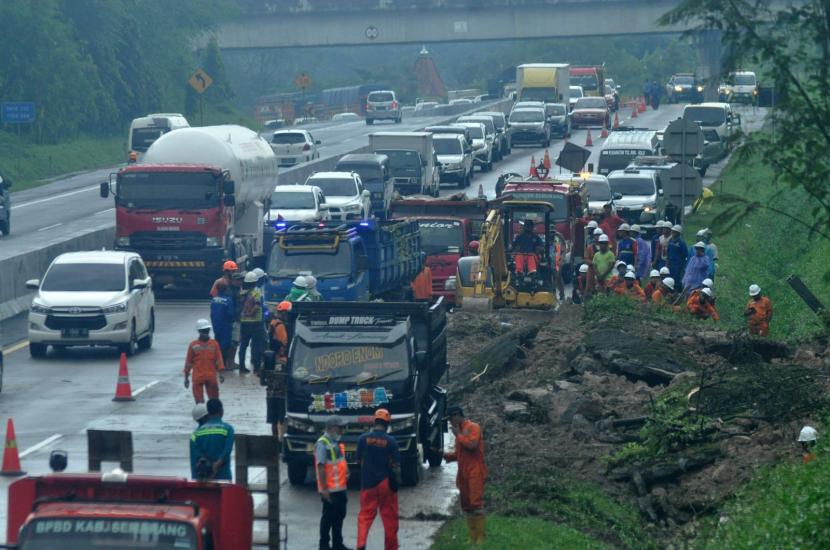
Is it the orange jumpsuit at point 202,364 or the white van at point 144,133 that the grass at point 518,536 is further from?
the white van at point 144,133

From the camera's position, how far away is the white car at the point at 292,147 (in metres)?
61.0

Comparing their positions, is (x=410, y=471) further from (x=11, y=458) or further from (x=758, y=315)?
(x=758, y=315)

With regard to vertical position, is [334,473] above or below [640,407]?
above

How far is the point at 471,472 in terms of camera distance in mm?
15617

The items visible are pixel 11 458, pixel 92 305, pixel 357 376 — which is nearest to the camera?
pixel 357 376

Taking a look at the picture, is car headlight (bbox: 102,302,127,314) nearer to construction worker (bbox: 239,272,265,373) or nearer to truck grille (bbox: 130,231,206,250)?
construction worker (bbox: 239,272,265,373)

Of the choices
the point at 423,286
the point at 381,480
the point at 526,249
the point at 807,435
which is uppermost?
the point at 807,435

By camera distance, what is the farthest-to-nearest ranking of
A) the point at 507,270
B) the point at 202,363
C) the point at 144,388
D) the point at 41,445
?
the point at 507,270, the point at 144,388, the point at 202,363, the point at 41,445

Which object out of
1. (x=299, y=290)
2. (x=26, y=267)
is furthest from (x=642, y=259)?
(x=26, y=267)

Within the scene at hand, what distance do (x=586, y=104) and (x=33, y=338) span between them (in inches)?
2247

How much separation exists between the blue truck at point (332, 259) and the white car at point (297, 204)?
10551mm

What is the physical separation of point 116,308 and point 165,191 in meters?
7.79

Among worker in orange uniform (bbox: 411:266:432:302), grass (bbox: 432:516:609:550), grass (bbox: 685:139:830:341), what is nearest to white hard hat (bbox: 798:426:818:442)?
grass (bbox: 432:516:609:550)

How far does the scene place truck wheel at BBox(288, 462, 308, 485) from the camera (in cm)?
1836
